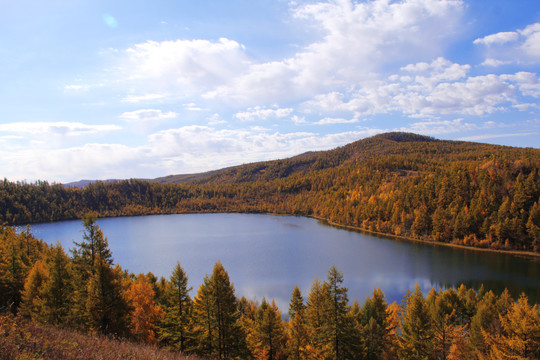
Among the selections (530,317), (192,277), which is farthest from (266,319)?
(192,277)

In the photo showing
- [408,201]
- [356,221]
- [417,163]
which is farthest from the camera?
[417,163]

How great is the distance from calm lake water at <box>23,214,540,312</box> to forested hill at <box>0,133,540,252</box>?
9372 mm

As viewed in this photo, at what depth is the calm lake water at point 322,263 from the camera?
4144 cm

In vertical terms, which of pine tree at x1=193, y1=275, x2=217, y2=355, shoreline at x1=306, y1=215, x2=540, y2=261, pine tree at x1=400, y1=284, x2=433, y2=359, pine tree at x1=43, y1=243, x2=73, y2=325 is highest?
pine tree at x1=43, y1=243, x2=73, y2=325

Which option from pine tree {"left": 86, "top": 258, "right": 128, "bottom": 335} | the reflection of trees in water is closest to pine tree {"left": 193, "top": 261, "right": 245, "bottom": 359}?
pine tree {"left": 86, "top": 258, "right": 128, "bottom": 335}

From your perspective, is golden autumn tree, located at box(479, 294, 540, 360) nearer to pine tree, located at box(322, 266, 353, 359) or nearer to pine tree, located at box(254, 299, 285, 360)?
pine tree, located at box(322, 266, 353, 359)

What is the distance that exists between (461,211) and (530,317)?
69.7 m

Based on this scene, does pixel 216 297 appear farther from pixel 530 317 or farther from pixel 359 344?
pixel 530 317

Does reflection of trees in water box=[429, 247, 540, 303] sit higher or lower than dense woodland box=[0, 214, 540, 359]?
lower

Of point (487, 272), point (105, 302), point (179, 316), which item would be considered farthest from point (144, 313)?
point (487, 272)

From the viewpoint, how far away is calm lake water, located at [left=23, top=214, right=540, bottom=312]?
41438 mm

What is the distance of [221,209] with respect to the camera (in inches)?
6831

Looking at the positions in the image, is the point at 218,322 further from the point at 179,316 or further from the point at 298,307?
the point at 298,307

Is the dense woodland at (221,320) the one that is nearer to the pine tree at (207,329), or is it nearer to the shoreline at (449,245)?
the pine tree at (207,329)
